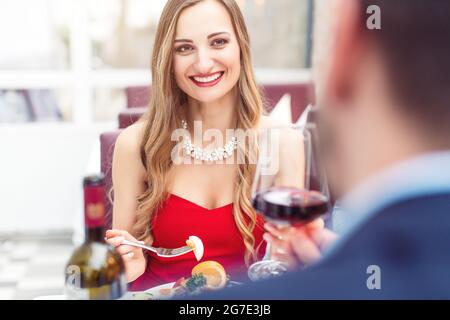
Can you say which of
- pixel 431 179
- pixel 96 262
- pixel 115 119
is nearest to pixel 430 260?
pixel 431 179

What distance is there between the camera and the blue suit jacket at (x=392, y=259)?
0.32 metres

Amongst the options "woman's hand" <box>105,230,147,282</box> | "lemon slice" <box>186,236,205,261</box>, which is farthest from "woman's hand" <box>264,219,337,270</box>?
"woman's hand" <box>105,230,147,282</box>

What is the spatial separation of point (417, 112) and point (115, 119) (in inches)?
30.7

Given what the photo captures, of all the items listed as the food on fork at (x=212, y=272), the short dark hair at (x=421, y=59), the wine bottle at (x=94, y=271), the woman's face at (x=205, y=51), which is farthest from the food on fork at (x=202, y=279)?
the short dark hair at (x=421, y=59)

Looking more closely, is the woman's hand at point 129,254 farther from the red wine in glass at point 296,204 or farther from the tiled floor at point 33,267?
the red wine in glass at point 296,204

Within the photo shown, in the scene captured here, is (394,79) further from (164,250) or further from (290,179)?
(164,250)

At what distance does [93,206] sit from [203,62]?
0.33 m

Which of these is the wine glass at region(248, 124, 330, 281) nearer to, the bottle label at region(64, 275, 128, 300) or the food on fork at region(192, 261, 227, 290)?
the food on fork at region(192, 261, 227, 290)

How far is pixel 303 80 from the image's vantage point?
861mm

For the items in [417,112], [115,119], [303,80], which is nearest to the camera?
[417,112]

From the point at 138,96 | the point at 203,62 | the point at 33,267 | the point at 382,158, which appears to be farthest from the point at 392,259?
the point at 33,267

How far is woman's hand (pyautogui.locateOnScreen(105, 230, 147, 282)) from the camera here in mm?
821

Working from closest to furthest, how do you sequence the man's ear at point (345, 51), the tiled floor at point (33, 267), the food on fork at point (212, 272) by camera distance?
the man's ear at point (345, 51)
the food on fork at point (212, 272)
the tiled floor at point (33, 267)

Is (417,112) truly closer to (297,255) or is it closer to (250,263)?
(297,255)
